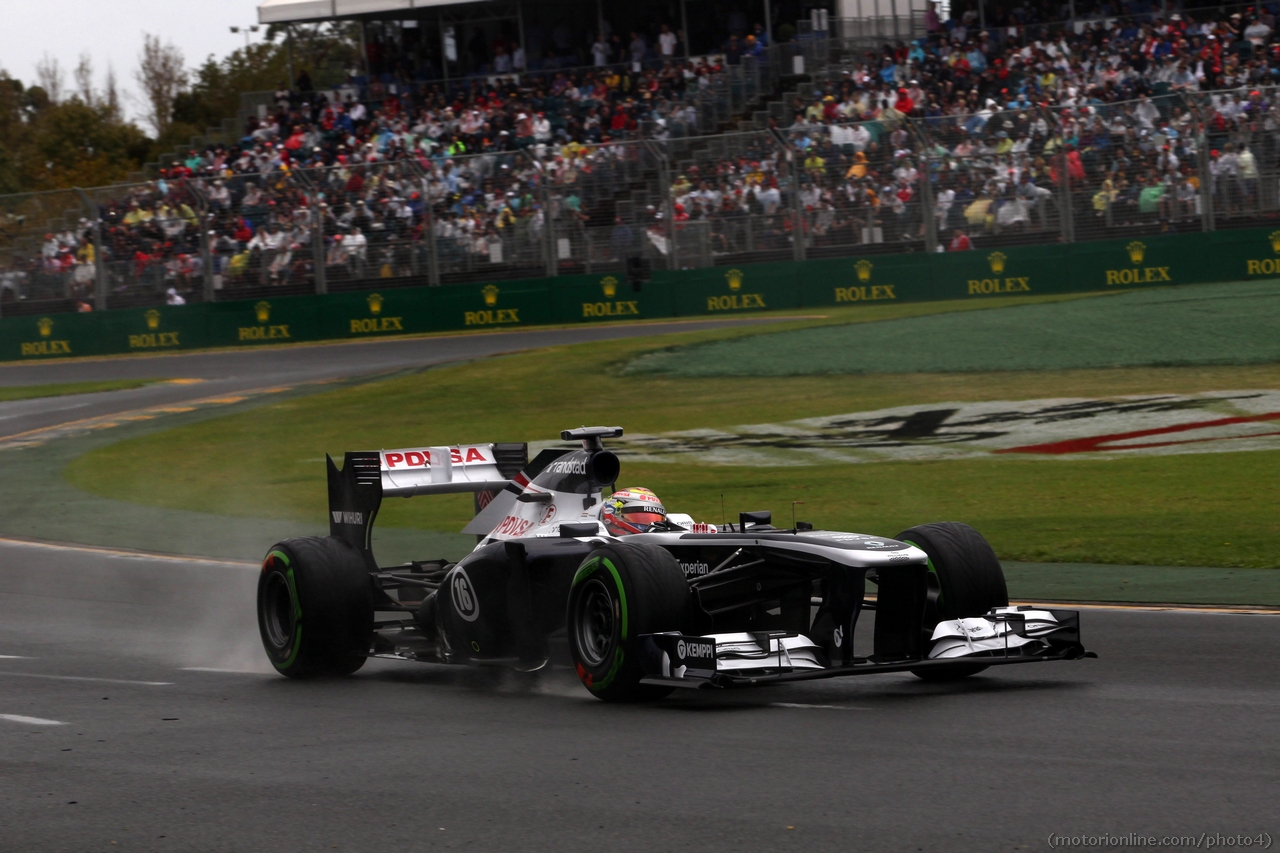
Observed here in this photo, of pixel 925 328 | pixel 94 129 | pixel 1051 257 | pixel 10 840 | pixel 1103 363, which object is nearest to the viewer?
pixel 10 840

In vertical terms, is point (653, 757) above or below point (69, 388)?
below

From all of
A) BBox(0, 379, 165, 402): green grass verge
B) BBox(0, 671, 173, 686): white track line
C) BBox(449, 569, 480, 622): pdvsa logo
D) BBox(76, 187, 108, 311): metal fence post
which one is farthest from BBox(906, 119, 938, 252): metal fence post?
BBox(0, 671, 173, 686): white track line

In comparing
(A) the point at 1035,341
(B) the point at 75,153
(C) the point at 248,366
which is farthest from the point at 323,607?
(B) the point at 75,153

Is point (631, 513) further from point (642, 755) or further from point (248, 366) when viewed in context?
point (248, 366)

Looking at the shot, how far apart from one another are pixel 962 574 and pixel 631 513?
5.94 ft

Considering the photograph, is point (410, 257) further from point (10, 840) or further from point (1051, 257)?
point (10, 840)

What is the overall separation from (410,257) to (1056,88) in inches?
586

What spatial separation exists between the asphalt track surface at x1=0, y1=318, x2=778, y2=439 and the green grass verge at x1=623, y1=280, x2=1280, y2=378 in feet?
12.9

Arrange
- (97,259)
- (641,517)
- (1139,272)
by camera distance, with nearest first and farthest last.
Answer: (641,517) → (1139,272) → (97,259)

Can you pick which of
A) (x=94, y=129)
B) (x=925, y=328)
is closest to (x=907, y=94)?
(x=925, y=328)

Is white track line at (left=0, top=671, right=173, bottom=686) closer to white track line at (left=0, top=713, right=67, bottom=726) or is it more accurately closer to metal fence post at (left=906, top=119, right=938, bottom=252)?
white track line at (left=0, top=713, right=67, bottom=726)

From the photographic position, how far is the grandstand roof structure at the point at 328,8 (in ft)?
148

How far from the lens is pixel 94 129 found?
3132 inches

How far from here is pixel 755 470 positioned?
17.9 metres
